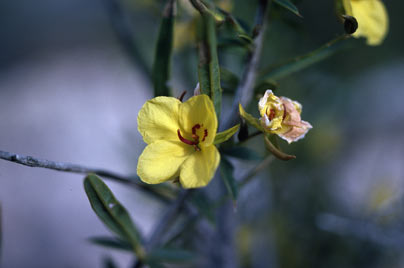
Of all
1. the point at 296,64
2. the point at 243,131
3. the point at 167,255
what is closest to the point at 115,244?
the point at 167,255

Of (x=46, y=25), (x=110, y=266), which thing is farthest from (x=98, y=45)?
(x=110, y=266)

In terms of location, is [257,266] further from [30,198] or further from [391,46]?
[391,46]

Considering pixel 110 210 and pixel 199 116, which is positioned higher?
pixel 199 116

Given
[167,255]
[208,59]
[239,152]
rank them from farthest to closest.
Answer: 1. [167,255]
2. [239,152]
3. [208,59]

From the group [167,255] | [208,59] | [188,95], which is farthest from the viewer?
[188,95]

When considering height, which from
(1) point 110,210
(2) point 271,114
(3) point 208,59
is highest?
(3) point 208,59

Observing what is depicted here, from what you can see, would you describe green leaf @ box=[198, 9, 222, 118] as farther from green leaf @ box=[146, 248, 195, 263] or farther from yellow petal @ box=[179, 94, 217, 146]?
green leaf @ box=[146, 248, 195, 263]

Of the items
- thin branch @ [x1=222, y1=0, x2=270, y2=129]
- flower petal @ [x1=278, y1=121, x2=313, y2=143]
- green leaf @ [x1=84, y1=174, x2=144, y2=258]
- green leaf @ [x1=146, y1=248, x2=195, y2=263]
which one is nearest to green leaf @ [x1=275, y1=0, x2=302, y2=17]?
thin branch @ [x1=222, y1=0, x2=270, y2=129]

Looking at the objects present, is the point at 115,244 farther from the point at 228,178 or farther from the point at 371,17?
the point at 371,17
